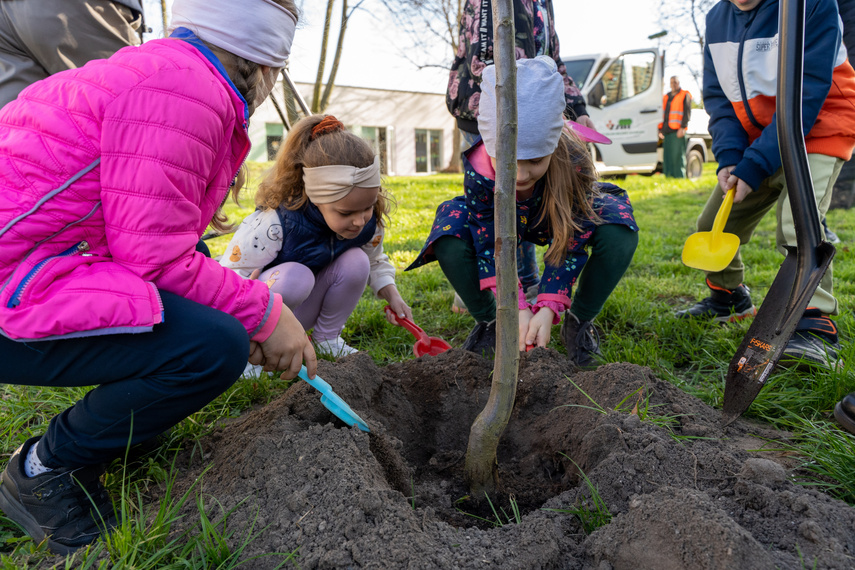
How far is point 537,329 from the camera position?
227cm

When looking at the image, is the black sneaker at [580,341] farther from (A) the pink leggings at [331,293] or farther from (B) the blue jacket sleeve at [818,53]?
(B) the blue jacket sleeve at [818,53]

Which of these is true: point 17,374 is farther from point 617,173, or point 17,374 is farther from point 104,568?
point 617,173

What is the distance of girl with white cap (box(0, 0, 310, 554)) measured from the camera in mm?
1221

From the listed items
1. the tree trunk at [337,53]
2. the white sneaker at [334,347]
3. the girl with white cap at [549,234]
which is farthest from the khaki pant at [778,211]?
the tree trunk at [337,53]

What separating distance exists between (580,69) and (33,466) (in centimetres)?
1134

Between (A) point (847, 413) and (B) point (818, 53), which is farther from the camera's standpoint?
(B) point (818, 53)

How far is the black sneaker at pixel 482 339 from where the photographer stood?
2.46 meters

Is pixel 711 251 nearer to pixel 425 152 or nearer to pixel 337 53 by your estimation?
pixel 337 53

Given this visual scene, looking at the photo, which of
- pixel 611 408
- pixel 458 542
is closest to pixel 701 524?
pixel 458 542

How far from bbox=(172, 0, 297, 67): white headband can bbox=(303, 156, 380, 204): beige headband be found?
0.73 meters

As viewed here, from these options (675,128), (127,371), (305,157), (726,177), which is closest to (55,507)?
(127,371)

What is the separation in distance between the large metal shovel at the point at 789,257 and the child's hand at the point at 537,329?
67 cm

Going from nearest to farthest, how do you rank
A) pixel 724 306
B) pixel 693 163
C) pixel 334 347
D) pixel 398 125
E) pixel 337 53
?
pixel 334 347, pixel 724 306, pixel 337 53, pixel 693 163, pixel 398 125

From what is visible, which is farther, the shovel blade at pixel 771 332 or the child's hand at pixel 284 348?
the shovel blade at pixel 771 332
